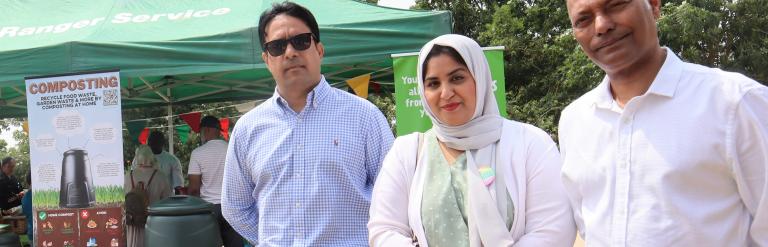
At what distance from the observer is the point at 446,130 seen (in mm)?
1924

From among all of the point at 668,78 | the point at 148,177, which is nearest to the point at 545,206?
the point at 668,78

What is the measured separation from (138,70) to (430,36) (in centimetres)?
231

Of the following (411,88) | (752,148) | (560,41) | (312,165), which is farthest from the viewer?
(560,41)

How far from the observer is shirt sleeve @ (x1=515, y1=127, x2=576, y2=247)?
1.75 m

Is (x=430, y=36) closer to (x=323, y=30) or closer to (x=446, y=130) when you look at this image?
(x=323, y=30)

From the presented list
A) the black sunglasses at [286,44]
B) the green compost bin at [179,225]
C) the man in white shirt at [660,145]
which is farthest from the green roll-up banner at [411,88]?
the man in white shirt at [660,145]

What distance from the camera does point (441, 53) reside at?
1902 mm

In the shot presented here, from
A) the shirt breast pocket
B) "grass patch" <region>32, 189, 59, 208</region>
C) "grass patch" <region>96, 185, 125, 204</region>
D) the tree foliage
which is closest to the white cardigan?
the shirt breast pocket

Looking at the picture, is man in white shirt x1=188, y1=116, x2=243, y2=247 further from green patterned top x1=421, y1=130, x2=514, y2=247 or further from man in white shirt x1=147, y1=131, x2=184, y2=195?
green patterned top x1=421, y1=130, x2=514, y2=247

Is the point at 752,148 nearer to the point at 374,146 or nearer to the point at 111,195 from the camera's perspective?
the point at 374,146

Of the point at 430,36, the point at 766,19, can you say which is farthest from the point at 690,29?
the point at 430,36

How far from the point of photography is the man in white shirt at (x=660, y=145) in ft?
4.48

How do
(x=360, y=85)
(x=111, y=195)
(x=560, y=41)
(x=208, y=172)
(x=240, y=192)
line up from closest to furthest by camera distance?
(x=240, y=192) → (x=111, y=195) → (x=360, y=85) → (x=208, y=172) → (x=560, y=41)

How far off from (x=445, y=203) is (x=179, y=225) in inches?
83.9
